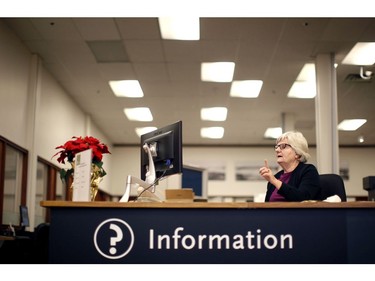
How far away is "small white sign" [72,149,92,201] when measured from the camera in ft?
10.3

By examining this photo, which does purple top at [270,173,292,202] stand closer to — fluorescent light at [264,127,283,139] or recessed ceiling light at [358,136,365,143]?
fluorescent light at [264,127,283,139]

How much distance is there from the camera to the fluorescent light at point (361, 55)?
7.90 meters

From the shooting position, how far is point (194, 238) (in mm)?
2910

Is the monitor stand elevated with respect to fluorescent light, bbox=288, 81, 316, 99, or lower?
lower

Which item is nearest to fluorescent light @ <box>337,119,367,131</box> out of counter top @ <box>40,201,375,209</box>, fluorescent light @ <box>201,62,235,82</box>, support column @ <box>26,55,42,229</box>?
fluorescent light @ <box>201,62,235,82</box>

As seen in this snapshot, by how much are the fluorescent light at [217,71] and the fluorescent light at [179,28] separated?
119cm

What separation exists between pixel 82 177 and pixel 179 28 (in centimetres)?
449

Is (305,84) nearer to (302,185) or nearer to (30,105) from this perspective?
(30,105)

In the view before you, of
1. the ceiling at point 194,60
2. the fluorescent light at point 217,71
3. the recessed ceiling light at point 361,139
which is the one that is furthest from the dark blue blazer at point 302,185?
the recessed ceiling light at point 361,139

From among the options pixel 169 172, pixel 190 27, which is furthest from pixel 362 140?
pixel 169 172

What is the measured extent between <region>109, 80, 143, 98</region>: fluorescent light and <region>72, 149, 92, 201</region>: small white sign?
638cm

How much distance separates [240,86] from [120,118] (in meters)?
3.55
